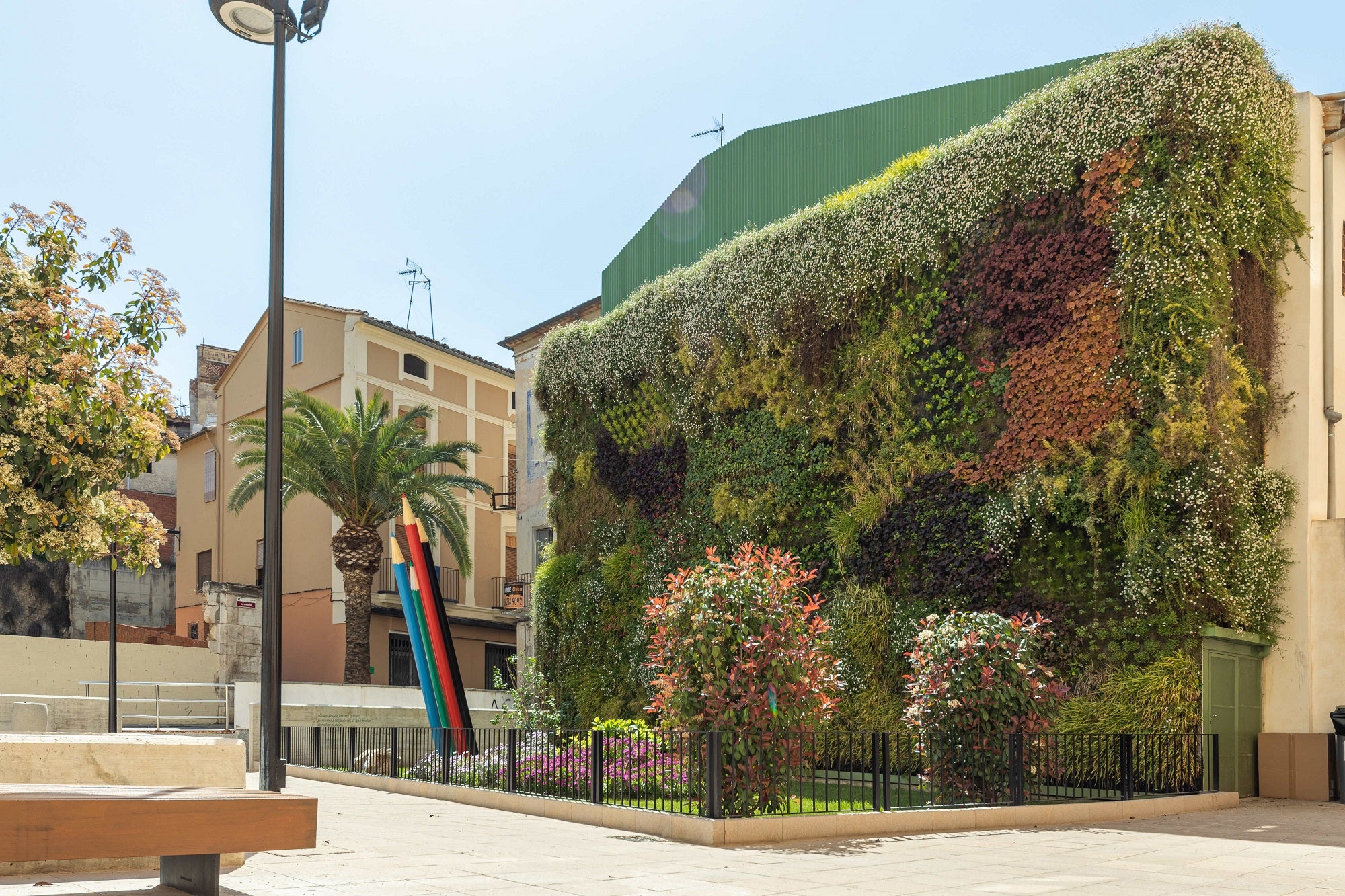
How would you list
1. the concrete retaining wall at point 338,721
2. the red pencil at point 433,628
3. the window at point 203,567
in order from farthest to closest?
the window at point 203,567
the concrete retaining wall at point 338,721
the red pencil at point 433,628

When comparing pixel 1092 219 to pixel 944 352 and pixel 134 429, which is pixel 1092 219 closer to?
pixel 944 352

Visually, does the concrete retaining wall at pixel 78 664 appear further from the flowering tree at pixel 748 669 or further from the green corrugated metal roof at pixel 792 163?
the flowering tree at pixel 748 669

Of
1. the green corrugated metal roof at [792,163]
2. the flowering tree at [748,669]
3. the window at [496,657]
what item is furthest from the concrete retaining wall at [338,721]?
the window at [496,657]

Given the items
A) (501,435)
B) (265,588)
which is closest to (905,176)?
(265,588)

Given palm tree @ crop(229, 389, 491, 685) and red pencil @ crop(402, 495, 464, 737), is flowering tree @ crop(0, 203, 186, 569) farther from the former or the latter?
palm tree @ crop(229, 389, 491, 685)

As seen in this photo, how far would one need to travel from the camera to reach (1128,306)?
48.9 feet

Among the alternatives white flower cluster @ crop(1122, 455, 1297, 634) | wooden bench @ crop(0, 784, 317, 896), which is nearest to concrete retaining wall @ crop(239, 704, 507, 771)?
white flower cluster @ crop(1122, 455, 1297, 634)

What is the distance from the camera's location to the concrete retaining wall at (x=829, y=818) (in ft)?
31.8

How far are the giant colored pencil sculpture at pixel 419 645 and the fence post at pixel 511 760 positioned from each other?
3483mm

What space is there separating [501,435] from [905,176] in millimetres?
26944

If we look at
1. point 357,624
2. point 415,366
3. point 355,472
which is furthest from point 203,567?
point 355,472

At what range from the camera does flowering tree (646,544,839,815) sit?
10344 mm

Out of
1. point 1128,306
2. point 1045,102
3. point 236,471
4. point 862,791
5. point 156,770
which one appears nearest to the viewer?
point 156,770

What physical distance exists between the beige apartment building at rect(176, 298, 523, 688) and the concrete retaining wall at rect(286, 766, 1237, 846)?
23.3 m
